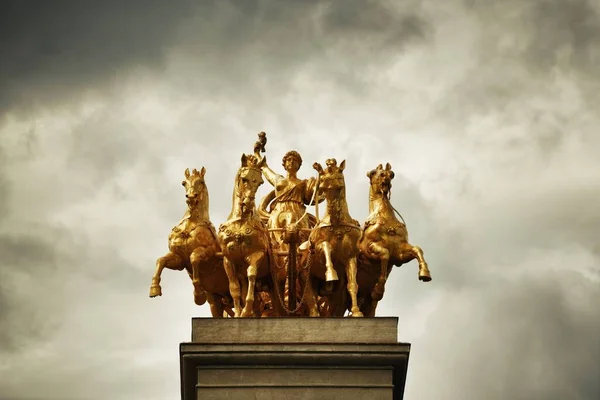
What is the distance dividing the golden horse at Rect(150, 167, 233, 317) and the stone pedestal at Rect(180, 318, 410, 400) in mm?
1846

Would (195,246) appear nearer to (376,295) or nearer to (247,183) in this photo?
(247,183)

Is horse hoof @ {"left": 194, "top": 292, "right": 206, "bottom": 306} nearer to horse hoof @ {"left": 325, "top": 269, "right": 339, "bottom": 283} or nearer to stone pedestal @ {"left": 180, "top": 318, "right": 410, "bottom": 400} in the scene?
stone pedestal @ {"left": 180, "top": 318, "right": 410, "bottom": 400}

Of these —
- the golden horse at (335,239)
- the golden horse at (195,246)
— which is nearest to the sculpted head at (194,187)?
the golden horse at (195,246)

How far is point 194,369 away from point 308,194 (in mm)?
6194

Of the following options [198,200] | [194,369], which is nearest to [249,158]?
[198,200]

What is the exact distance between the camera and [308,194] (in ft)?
189

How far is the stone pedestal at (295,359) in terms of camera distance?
52.9 m

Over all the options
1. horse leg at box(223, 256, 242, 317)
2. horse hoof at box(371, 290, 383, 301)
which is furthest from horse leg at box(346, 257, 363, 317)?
horse leg at box(223, 256, 242, 317)

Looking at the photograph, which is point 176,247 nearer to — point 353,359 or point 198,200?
point 198,200

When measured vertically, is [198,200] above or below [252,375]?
above

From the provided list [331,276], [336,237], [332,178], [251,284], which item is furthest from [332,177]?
[251,284]

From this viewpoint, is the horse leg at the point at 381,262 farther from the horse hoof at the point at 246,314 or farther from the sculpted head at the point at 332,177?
the horse hoof at the point at 246,314

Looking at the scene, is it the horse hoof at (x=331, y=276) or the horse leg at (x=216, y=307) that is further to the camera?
the horse leg at (x=216, y=307)

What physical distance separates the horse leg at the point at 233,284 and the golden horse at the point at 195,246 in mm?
569
